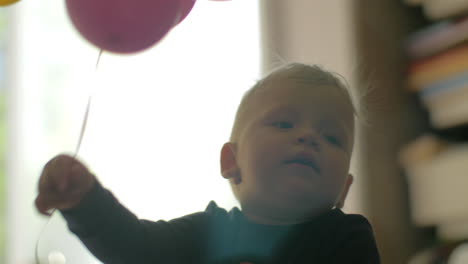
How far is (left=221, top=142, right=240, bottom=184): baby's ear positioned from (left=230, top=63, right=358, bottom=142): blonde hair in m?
0.01

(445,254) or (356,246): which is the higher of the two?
(356,246)

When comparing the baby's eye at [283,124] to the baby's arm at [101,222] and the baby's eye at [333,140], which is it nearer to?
the baby's eye at [333,140]

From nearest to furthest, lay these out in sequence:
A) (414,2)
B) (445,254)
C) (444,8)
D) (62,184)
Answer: (62,184) → (445,254) → (444,8) → (414,2)

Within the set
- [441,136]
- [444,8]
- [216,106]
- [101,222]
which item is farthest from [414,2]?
[101,222]

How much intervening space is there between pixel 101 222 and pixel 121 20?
221 mm

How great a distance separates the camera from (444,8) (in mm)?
1538

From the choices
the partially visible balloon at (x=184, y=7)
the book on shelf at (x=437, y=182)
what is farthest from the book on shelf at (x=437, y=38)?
the partially visible balloon at (x=184, y=7)

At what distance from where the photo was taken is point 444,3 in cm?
154

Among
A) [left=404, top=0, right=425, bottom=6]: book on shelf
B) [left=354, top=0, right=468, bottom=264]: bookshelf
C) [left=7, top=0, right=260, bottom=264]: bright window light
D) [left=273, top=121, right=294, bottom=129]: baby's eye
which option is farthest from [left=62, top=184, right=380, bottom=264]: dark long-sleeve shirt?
[left=404, top=0, right=425, bottom=6]: book on shelf

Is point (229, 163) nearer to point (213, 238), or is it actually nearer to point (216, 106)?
point (213, 238)

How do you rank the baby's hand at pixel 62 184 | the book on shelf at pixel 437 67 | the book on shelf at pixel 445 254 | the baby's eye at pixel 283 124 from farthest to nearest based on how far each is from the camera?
the book on shelf at pixel 437 67
the book on shelf at pixel 445 254
the baby's eye at pixel 283 124
the baby's hand at pixel 62 184

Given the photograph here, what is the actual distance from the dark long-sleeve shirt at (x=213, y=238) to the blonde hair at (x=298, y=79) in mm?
117

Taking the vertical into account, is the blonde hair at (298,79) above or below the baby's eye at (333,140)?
above

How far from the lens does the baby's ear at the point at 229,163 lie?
30.1 inches
